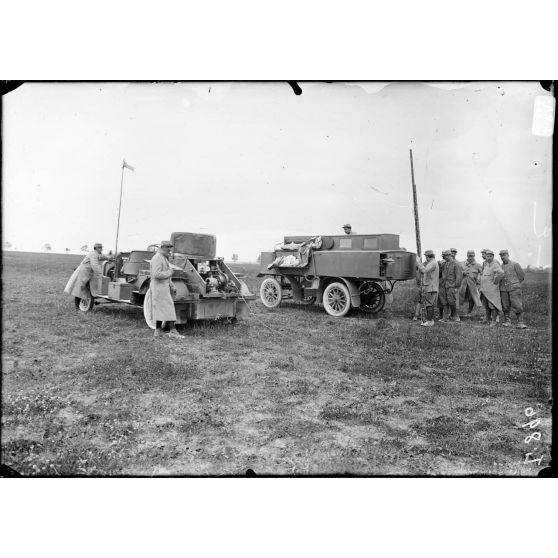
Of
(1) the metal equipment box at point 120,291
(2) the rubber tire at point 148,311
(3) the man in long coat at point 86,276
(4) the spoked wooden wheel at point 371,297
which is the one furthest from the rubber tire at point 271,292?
(3) the man in long coat at point 86,276

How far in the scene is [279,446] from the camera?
11.8ft

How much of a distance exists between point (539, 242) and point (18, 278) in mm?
5011

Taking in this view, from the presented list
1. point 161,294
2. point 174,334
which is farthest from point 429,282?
point 161,294

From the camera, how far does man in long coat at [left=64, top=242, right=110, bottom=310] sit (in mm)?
4414

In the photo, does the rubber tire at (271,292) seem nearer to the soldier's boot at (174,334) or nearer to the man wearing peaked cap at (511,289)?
the soldier's boot at (174,334)

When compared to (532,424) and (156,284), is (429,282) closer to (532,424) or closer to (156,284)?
(532,424)

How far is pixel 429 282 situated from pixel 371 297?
128 cm

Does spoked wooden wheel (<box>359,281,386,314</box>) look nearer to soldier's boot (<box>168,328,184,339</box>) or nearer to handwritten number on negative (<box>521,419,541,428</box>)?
handwritten number on negative (<box>521,419,541,428</box>)

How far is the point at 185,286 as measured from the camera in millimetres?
5461

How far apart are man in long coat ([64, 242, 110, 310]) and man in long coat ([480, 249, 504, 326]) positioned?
12.8 feet

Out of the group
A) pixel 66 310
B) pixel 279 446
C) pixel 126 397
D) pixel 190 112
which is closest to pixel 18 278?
pixel 66 310

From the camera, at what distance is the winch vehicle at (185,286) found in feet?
15.8

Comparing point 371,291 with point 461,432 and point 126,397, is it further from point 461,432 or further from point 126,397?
point 126,397

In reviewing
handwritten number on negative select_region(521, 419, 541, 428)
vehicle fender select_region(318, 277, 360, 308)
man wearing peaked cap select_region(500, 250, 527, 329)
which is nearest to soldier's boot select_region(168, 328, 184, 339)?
vehicle fender select_region(318, 277, 360, 308)
